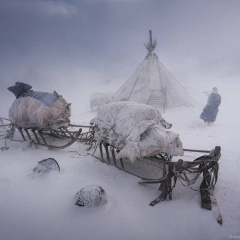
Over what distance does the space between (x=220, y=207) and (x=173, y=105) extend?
32.4 ft

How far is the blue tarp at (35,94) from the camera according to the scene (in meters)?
4.84

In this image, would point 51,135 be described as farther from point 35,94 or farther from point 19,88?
point 19,88

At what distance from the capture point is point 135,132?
3.03m

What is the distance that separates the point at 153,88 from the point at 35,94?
9.26 metres

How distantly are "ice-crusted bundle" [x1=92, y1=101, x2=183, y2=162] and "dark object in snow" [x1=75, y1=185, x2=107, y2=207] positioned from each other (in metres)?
0.79

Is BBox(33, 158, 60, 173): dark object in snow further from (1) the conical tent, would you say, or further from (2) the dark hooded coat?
(1) the conical tent

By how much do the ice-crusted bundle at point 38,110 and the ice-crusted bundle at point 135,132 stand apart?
1.92m

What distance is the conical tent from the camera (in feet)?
38.5

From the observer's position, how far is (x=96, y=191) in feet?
8.24

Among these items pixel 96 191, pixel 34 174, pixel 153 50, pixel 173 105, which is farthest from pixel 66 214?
pixel 153 50

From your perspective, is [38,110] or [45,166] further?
[38,110]

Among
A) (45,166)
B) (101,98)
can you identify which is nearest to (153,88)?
(101,98)

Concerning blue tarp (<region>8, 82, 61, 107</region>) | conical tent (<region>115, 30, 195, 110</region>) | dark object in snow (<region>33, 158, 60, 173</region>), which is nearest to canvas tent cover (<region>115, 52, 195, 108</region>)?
conical tent (<region>115, 30, 195, 110</region>)

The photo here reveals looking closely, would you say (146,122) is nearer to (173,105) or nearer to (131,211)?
(131,211)
